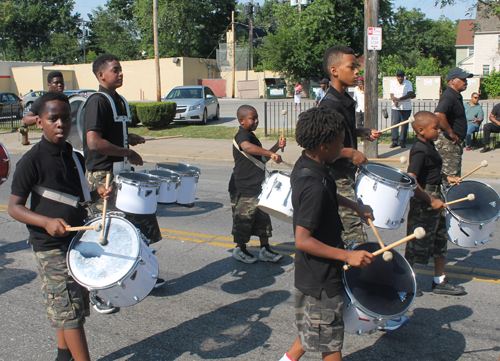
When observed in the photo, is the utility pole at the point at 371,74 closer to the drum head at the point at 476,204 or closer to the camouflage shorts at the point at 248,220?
the camouflage shorts at the point at 248,220

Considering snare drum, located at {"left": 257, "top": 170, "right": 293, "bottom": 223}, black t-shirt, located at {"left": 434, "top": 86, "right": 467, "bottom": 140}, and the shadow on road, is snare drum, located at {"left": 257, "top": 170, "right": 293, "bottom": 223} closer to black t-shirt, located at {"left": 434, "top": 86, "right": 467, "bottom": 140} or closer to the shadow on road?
the shadow on road

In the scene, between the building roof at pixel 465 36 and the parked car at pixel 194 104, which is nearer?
the parked car at pixel 194 104

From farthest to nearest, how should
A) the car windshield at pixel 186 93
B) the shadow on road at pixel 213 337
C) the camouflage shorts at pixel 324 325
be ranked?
the car windshield at pixel 186 93
the shadow on road at pixel 213 337
the camouflage shorts at pixel 324 325

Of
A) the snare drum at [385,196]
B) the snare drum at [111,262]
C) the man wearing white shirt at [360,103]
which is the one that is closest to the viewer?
the snare drum at [111,262]

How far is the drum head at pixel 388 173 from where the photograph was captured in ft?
13.0

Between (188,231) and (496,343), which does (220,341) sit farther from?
(188,231)

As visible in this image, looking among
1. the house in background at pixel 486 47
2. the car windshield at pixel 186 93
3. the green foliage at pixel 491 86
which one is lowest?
the car windshield at pixel 186 93

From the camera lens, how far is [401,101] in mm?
13289

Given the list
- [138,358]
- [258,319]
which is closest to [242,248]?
[258,319]

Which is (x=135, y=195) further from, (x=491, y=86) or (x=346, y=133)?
(x=491, y=86)

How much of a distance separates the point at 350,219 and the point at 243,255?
181 cm

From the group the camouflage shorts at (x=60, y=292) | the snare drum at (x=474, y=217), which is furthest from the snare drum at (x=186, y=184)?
the snare drum at (x=474, y=217)

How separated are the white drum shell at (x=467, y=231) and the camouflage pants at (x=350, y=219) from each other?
0.99m

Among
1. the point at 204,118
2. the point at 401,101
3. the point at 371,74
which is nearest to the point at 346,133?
the point at 371,74
